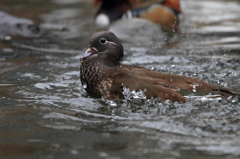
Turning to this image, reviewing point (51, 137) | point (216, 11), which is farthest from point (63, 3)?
point (51, 137)

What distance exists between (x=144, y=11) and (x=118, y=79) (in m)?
5.71

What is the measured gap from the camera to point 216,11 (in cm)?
1219

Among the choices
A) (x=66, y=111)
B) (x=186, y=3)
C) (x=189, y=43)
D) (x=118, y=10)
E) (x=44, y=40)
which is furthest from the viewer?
(x=186, y=3)

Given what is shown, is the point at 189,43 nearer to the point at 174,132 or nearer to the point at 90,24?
the point at 90,24

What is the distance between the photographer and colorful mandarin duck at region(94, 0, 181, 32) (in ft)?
34.7

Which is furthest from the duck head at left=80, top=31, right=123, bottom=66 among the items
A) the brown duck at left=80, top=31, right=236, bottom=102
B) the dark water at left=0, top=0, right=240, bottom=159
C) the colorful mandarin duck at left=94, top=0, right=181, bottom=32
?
the colorful mandarin duck at left=94, top=0, right=181, bottom=32

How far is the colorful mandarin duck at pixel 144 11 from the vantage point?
10.6 m

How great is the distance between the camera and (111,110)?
4945mm

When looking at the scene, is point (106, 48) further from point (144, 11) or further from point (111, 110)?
point (144, 11)

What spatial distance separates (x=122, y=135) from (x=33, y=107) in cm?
143

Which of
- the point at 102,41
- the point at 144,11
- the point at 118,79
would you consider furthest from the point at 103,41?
the point at 144,11

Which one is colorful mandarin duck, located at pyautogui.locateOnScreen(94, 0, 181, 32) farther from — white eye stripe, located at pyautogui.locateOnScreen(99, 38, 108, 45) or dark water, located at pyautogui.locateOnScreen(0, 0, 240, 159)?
white eye stripe, located at pyautogui.locateOnScreen(99, 38, 108, 45)

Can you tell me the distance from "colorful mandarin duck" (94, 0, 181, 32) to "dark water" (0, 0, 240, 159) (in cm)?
136

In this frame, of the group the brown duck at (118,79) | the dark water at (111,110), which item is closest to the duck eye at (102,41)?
the brown duck at (118,79)
